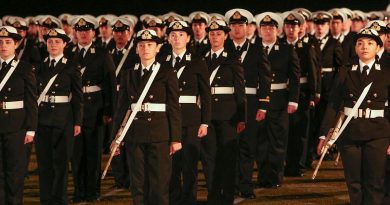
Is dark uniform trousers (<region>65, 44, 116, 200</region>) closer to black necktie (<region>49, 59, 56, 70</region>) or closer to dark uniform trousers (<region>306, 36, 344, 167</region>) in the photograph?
black necktie (<region>49, 59, 56, 70</region>)

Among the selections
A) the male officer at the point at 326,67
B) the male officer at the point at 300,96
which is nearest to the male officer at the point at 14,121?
the male officer at the point at 300,96

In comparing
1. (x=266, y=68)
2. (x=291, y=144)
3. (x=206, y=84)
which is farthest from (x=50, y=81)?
(x=291, y=144)

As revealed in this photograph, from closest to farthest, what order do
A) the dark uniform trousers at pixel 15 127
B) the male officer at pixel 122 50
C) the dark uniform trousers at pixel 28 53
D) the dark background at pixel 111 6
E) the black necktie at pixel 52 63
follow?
the dark uniform trousers at pixel 15 127, the black necktie at pixel 52 63, the male officer at pixel 122 50, the dark uniform trousers at pixel 28 53, the dark background at pixel 111 6

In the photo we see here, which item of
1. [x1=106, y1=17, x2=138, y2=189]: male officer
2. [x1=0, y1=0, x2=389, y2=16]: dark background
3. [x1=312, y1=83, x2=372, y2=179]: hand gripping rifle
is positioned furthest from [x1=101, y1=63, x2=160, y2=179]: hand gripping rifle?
[x1=0, y1=0, x2=389, y2=16]: dark background

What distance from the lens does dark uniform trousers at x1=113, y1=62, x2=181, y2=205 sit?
428 inches

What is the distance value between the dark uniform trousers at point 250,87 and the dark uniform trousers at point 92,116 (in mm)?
1507

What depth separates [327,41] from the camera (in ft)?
55.7

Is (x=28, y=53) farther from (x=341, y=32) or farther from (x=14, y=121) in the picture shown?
(x=14, y=121)

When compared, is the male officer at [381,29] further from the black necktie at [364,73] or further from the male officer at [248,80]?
the male officer at [248,80]

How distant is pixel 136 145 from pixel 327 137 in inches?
71.9

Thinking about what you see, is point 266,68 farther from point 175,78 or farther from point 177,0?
point 177,0

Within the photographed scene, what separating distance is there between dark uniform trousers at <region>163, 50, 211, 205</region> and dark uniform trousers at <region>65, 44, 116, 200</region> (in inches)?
66.1

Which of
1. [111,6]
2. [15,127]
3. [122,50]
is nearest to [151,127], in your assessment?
[15,127]

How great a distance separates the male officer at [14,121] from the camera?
11.6 m
